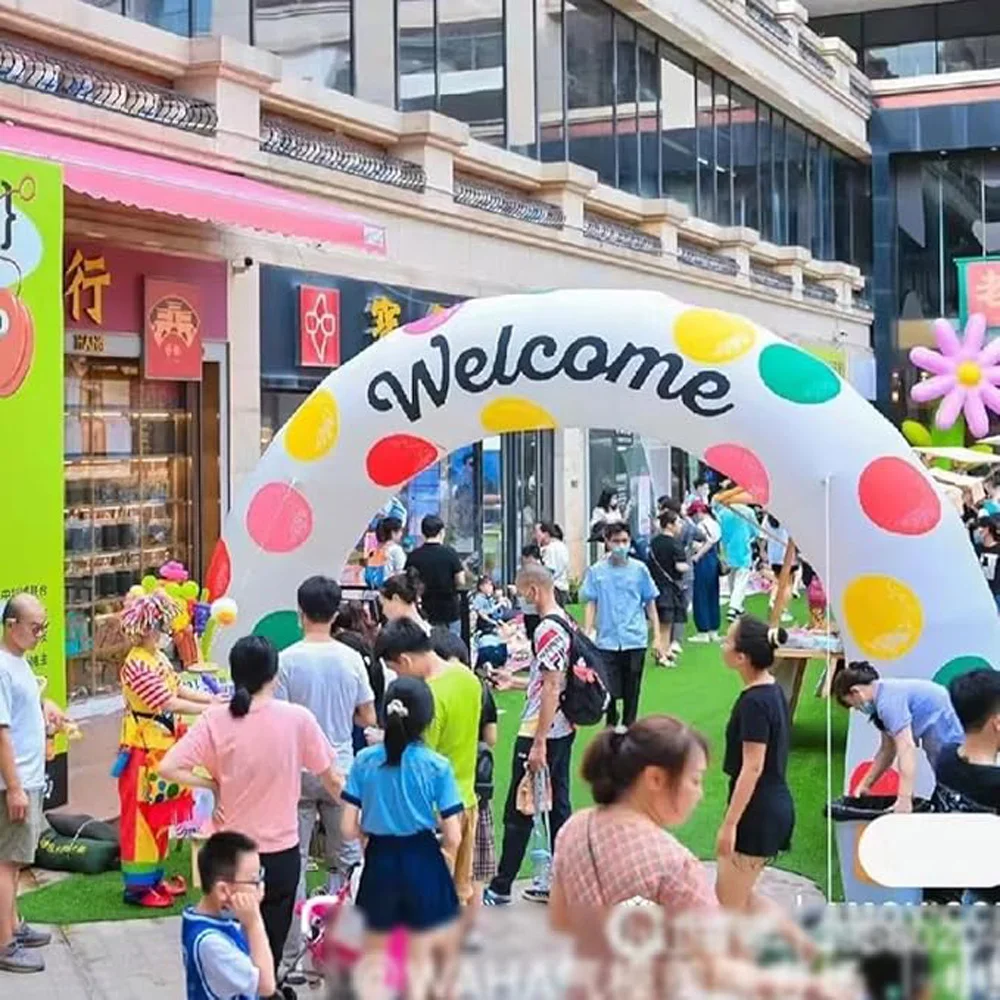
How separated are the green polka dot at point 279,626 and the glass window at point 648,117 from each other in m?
15.4

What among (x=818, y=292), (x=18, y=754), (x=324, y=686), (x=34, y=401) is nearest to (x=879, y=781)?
(x=324, y=686)

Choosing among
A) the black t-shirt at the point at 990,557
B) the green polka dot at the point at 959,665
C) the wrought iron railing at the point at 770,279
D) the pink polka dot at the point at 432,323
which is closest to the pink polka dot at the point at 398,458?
the pink polka dot at the point at 432,323

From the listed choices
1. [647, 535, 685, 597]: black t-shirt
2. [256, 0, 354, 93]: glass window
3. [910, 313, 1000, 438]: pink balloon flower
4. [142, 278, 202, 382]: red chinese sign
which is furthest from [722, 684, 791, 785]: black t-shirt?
[256, 0, 354, 93]: glass window

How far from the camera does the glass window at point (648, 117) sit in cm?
2270

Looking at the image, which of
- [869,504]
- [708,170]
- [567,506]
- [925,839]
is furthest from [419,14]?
[925,839]

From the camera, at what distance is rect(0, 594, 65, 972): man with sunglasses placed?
5891 mm

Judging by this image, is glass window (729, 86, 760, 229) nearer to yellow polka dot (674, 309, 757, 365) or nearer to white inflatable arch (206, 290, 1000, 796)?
white inflatable arch (206, 290, 1000, 796)

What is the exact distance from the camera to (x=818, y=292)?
1208 inches

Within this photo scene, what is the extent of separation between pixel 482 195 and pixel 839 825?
12.2 meters

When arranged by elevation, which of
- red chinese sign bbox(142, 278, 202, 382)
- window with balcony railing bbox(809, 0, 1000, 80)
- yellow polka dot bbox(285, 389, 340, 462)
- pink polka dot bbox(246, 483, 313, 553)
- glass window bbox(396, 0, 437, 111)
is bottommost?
pink polka dot bbox(246, 483, 313, 553)

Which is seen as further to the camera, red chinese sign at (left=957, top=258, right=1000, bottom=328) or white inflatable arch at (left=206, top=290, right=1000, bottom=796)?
red chinese sign at (left=957, top=258, right=1000, bottom=328)

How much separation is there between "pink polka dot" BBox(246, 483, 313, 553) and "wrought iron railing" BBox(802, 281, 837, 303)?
2234 cm

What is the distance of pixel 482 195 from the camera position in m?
17.3

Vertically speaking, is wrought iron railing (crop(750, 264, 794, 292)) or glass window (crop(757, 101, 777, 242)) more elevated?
glass window (crop(757, 101, 777, 242))
